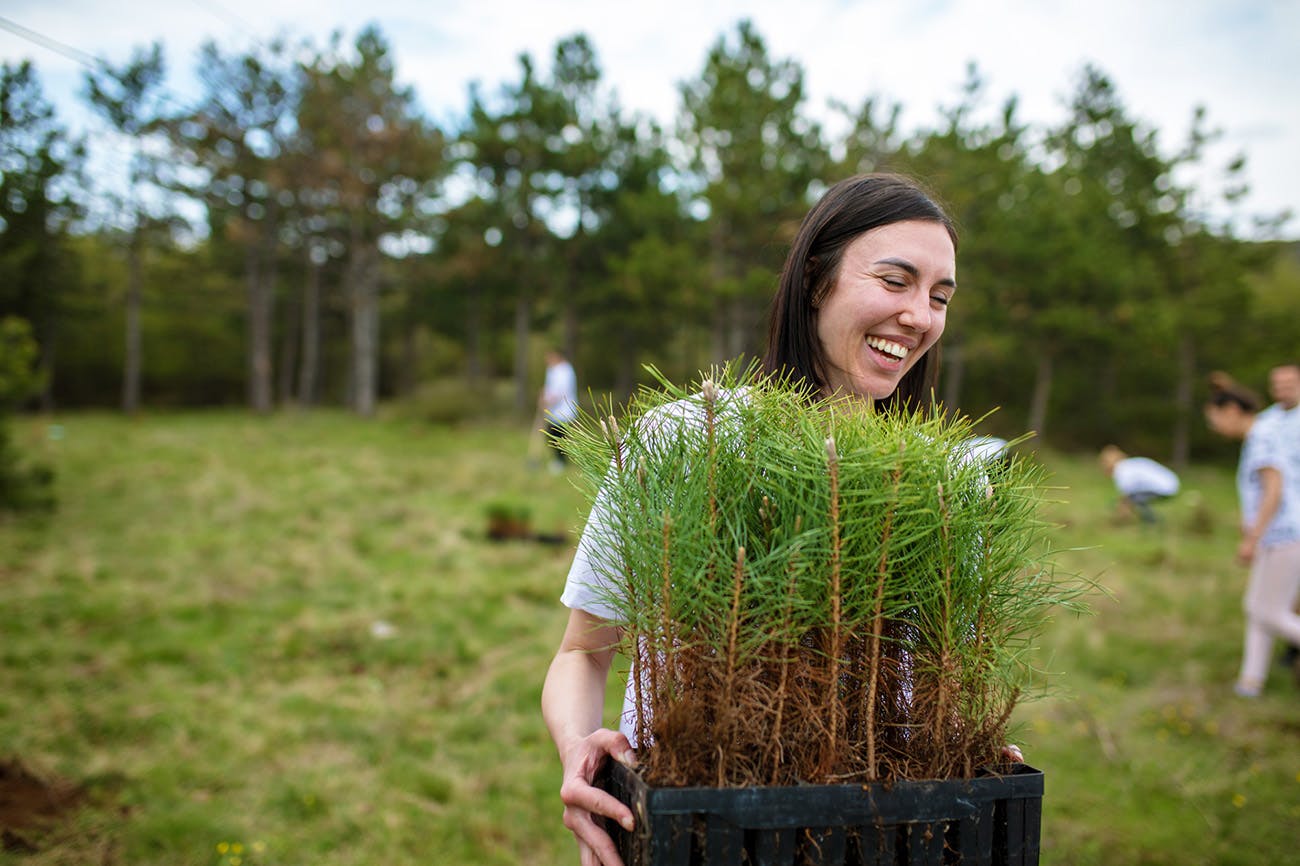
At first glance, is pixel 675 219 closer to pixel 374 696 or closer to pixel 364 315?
pixel 364 315

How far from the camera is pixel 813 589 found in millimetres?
939

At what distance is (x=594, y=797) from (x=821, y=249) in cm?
105

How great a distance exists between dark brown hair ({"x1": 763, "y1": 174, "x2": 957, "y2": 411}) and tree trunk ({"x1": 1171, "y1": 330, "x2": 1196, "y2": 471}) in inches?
960

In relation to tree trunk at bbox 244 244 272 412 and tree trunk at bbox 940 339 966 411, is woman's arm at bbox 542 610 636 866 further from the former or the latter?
tree trunk at bbox 244 244 272 412

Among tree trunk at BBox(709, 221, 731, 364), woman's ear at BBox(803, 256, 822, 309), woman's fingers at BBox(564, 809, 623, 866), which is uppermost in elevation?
tree trunk at BBox(709, 221, 731, 364)

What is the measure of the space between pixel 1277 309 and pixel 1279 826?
2409cm

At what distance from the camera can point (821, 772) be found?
3.01 ft

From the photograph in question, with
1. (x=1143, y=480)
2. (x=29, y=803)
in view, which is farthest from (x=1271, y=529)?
(x=1143, y=480)

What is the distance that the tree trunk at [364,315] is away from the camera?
2398 cm

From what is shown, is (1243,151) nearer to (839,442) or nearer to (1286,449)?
(1286,449)

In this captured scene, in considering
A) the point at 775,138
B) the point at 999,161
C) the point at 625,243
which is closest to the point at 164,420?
the point at 625,243

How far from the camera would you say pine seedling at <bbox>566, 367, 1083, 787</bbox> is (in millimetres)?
918

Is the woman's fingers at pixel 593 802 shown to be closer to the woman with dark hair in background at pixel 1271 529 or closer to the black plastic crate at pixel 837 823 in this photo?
the black plastic crate at pixel 837 823

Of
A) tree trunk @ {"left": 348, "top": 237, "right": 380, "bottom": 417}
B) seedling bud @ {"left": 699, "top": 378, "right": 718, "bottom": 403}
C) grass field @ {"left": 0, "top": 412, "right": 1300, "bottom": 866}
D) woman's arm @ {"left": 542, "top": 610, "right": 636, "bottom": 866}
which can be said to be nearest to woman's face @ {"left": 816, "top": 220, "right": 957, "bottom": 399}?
grass field @ {"left": 0, "top": 412, "right": 1300, "bottom": 866}
